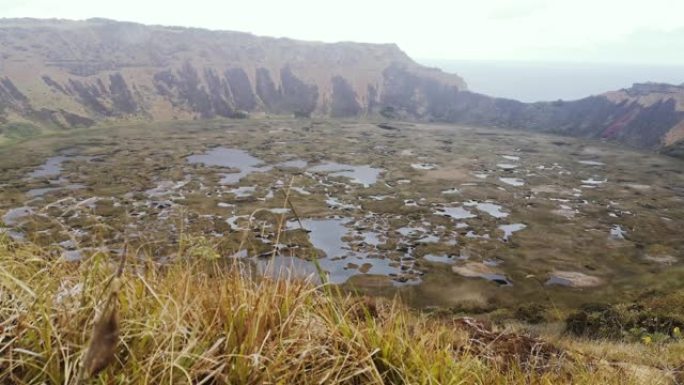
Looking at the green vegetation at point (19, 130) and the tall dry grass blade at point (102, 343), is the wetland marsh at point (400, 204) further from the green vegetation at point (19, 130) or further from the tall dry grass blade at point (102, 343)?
the green vegetation at point (19, 130)

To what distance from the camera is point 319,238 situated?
2876 inches

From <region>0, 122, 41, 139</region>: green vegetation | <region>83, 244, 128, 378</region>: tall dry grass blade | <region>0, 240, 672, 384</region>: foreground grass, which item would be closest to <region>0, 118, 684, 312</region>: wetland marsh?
<region>0, 240, 672, 384</region>: foreground grass

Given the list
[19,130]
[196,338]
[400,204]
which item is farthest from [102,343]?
[19,130]

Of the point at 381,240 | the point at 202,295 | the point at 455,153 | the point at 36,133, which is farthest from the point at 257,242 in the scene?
the point at 36,133

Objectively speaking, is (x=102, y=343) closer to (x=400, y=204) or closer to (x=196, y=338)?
(x=196, y=338)

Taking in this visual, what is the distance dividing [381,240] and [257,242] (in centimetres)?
1839

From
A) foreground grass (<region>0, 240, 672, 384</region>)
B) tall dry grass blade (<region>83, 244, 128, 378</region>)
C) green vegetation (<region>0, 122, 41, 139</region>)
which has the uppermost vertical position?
tall dry grass blade (<region>83, 244, 128, 378</region>)

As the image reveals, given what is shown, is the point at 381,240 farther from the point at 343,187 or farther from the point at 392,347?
the point at 392,347

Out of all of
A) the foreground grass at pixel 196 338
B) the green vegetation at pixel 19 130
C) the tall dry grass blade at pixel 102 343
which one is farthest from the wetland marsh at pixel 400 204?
the green vegetation at pixel 19 130

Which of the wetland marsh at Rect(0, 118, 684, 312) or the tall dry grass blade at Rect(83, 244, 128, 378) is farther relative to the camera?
the wetland marsh at Rect(0, 118, 684, 312)

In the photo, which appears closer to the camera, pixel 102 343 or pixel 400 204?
pixel 102 343

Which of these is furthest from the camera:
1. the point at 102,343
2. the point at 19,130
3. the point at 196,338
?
the point at 19,130

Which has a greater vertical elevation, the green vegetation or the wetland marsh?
the wetland marsh

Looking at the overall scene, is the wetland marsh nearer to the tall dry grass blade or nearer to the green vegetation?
the tall dry grass blade
